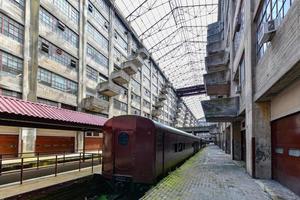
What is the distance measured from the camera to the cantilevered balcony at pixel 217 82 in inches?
1119

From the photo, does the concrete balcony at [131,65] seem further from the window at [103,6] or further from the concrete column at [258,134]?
the concrete column at [258,134]

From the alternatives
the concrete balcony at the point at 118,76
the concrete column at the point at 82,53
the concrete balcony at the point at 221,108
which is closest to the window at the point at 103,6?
the concrete column at the point at 82,53

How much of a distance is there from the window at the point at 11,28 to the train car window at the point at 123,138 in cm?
1589

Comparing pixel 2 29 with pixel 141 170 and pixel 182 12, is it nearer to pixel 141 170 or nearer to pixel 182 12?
pixel 141 170

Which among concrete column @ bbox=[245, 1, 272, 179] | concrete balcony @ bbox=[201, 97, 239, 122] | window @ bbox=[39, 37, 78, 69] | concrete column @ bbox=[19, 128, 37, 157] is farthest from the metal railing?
window @ bbox=[39, 37, 78, 69]

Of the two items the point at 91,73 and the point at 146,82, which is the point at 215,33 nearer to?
the point at 91,73

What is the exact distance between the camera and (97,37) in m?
37.9

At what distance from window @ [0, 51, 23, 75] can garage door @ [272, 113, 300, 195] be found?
1903cm

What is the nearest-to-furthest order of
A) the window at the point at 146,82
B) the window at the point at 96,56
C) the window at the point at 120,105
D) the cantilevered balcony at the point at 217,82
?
the cantilevered balcony at the point at 217,82
the window at the point at 96,56
the window at the point at 120,105
the window at the point at 146,82

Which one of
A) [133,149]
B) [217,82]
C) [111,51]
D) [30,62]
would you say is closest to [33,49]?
[30,62]

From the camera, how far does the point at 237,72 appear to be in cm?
2233

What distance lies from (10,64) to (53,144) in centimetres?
893

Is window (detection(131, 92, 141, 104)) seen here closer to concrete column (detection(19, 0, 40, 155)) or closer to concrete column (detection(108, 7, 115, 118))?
concrete column (detection(108, 7, 115, 118))

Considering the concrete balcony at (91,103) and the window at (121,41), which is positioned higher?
the window at (121,41)
